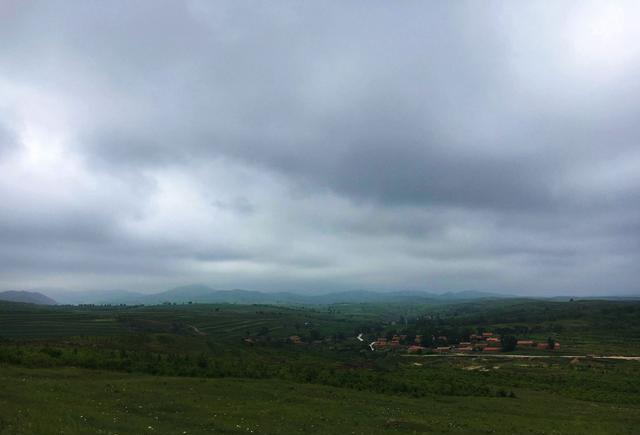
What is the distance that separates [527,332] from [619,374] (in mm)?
119627

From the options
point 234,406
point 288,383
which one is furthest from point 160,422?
point 288,383

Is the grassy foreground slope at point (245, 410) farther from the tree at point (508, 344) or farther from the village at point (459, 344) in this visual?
the tree at point (508, 344)

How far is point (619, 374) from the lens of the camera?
84.5 meters

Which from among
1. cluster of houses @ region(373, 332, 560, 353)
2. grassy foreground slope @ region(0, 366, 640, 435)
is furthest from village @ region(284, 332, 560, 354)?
grassy foreground slope @ region(0, 366, 640, 435)

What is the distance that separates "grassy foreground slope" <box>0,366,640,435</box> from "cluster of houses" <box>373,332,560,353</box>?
10369 centimetres

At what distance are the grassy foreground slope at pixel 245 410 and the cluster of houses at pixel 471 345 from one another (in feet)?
340

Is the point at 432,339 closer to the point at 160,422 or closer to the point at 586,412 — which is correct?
the point at 586,412

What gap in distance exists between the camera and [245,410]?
107 ft

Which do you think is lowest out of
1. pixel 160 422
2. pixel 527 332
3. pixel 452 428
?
pixel 527 332

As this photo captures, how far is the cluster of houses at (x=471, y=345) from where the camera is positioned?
482 ft

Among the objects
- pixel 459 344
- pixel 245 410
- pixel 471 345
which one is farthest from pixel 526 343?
pixel 245 410

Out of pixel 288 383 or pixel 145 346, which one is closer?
pixel 288 383

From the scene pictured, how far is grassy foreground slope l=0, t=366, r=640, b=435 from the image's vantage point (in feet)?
82.4

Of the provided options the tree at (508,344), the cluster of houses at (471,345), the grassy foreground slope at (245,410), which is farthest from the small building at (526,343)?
the grassy foreground slope at (245,410)
